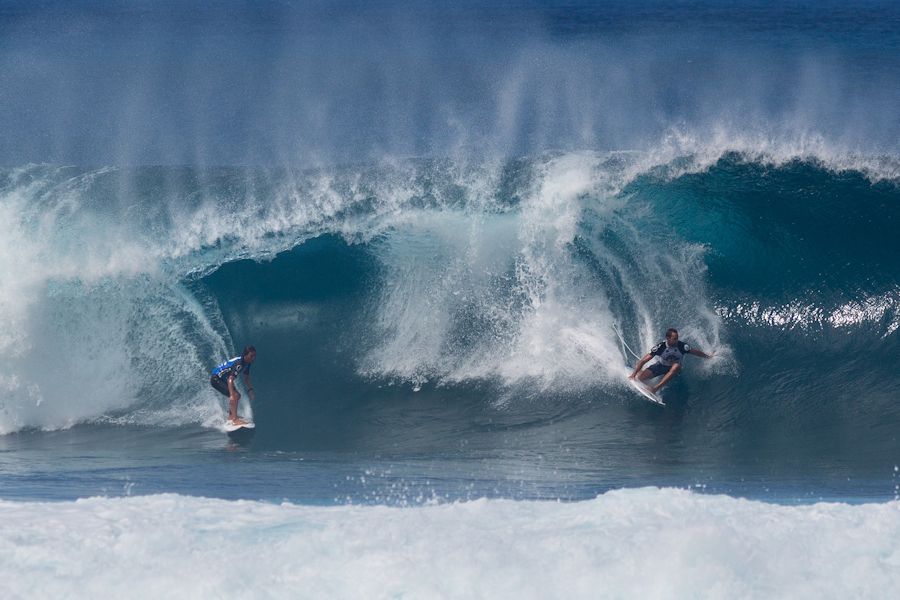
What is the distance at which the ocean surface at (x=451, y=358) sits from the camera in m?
7.95

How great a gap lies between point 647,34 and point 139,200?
19.8 metres

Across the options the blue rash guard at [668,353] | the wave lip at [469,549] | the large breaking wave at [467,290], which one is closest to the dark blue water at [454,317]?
the large breaking wave at [467,290]

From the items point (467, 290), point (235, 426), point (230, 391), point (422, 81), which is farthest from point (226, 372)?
point (422, 81)

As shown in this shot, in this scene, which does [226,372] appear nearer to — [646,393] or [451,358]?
[451,358]

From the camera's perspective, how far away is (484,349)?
13.6 meters

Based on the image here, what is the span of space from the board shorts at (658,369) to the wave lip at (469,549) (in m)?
3.79

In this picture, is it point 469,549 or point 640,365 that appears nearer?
point 469,549

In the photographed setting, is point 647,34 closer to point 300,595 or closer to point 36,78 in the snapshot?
point 36,78

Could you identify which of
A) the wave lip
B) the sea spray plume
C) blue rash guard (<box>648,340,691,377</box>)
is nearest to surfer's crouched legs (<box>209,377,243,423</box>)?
the wave lip

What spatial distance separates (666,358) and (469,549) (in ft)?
17.9

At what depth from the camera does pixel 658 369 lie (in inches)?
500

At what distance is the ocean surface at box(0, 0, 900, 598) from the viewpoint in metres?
7.95

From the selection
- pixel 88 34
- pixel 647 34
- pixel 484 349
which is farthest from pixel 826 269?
pixel 88 34

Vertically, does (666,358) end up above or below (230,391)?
above
